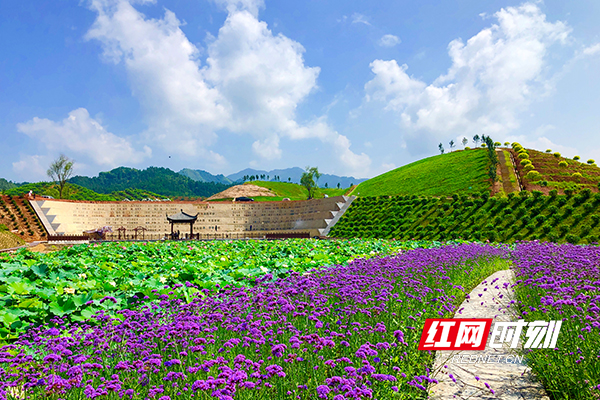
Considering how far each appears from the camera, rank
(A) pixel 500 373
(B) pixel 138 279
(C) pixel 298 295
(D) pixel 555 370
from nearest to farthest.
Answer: (D) pixel 555 370
(A) pixel 500 373
(C) pixel 298 295
(B) pixel 138 279

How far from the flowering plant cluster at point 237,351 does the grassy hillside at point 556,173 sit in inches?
1615

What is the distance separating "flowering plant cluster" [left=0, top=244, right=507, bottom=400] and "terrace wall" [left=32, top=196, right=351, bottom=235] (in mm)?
39273

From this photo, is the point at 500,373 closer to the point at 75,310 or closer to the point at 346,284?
the point at 346,284

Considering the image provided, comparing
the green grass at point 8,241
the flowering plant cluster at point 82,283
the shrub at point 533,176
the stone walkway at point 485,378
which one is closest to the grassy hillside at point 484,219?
the shrub at point 533,176

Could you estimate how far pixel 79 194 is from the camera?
358 feet

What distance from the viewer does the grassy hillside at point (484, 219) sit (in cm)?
2569

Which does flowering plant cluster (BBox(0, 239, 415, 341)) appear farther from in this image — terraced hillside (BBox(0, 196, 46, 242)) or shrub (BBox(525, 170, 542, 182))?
shrub (BBox(525, 170, 542, 182))

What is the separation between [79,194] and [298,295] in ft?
407

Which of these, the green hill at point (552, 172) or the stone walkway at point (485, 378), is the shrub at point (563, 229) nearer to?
the green hill at point (552, 172)

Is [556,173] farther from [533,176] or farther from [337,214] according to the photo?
[337,214]

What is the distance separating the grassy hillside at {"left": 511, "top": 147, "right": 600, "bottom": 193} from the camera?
1599 inches

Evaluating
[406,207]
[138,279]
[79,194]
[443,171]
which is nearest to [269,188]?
[79,194]

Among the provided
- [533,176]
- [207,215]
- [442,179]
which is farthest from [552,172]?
[207,215]

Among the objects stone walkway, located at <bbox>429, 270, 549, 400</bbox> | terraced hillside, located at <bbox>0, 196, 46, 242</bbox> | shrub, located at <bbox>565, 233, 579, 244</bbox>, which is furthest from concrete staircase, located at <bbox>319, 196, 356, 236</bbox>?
stone walkway, located at <bbox>429, 270, 549, 400</bbox>
